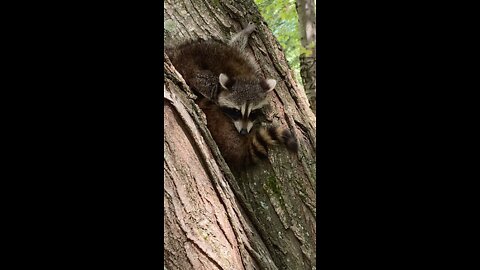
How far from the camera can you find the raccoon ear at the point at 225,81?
3.28 metres

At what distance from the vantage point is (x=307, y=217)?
226 centimetres

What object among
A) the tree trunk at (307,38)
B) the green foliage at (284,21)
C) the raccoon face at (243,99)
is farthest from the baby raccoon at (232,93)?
the green foliage at (284,21)

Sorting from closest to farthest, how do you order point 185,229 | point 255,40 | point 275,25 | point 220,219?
1. point 185,229
2. point 220,219
3. point 255,40
4. point 275,25

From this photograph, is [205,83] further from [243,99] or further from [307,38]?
[307,38]

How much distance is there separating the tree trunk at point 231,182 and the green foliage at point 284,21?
136 inches

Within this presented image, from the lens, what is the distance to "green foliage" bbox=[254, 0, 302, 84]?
21.5ft

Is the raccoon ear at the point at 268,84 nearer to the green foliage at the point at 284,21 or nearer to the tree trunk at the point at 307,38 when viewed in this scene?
the tree trunk at the point at 307,38

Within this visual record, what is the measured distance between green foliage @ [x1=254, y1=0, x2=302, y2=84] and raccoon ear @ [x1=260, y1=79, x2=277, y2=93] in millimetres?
3450

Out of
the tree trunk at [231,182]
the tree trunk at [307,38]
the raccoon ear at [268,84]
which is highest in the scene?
the tree trunk at [307,38]

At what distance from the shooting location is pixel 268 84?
8.72 feet

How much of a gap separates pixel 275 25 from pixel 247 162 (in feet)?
18.5
